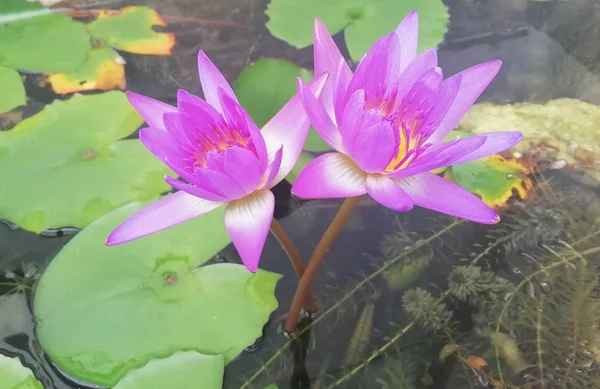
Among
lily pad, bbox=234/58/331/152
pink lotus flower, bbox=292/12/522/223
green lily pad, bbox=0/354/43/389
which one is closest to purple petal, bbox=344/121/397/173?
pink lotus flower, bbox=292/12/522/223

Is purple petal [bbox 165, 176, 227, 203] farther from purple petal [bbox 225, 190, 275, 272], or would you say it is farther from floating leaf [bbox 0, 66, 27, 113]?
floating leaf [bbox 0, 66, 27, 113]

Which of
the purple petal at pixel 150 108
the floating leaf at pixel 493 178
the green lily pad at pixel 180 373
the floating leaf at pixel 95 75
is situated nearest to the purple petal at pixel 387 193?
the purple petal at pixel 150 108

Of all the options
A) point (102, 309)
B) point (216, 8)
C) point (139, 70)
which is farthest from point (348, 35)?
point (102, 309)

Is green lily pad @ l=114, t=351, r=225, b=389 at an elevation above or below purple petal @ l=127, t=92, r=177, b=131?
below

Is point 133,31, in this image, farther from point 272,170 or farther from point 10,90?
point 272,170

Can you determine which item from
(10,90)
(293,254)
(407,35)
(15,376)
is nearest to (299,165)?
(293,254)
